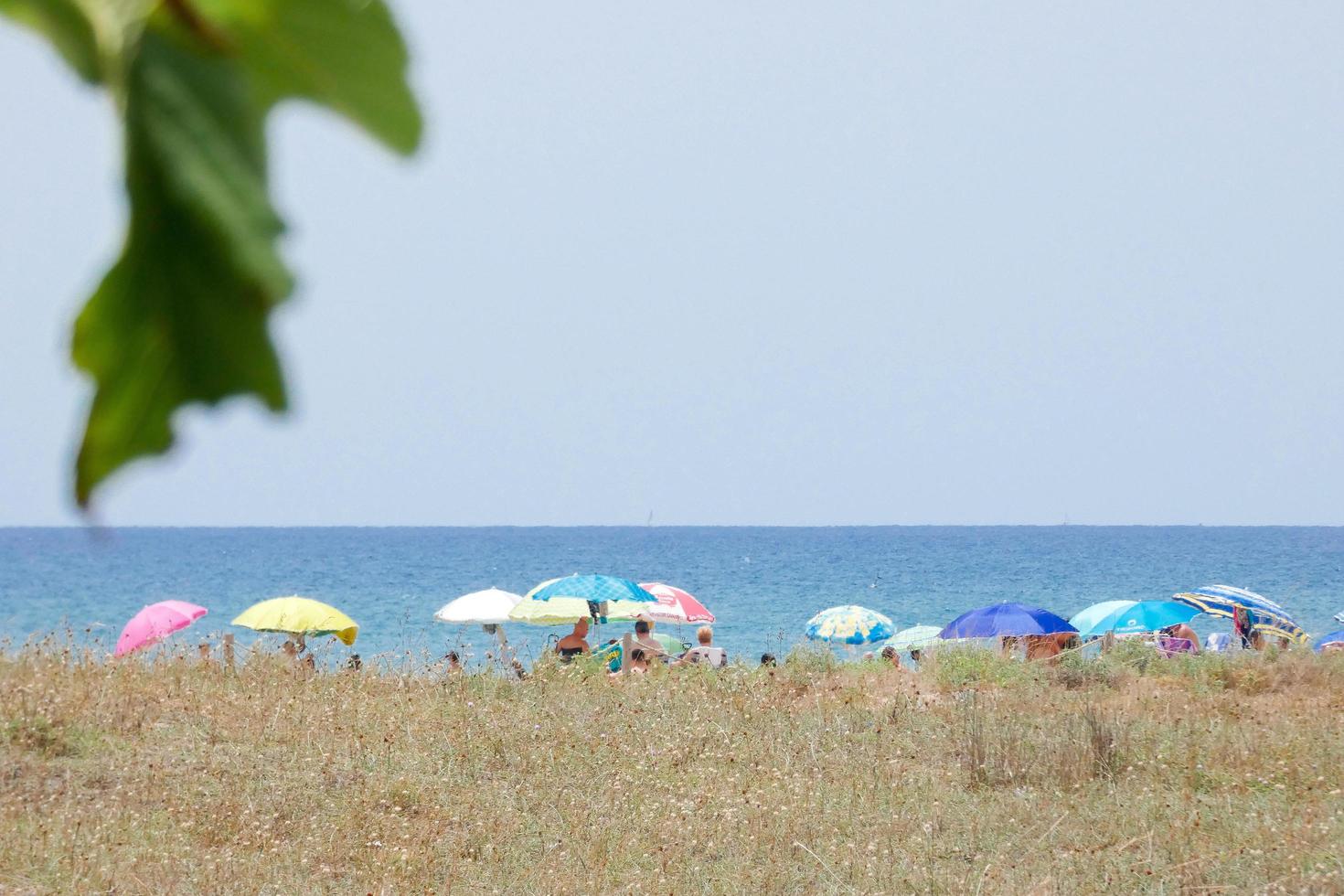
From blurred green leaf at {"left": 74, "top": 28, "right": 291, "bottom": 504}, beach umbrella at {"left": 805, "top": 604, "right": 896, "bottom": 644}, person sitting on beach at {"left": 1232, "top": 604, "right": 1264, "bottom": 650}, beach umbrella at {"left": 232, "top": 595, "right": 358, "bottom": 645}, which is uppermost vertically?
blurred green leaf at {"left": 74, "top": 28, "right": 291, "bottom": 504}

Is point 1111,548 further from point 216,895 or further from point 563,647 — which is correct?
point 216,895

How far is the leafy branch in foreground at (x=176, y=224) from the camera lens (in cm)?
19

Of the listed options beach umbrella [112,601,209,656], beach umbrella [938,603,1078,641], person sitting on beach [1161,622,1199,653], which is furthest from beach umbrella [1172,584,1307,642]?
beach umbrella [112,601,209,656]

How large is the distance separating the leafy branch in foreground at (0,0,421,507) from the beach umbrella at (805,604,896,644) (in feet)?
61.3

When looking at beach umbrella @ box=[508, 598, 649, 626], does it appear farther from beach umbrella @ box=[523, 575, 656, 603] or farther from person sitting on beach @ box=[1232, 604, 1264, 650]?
person sitting on beach @ box=[1232, 604, 1264, 650]

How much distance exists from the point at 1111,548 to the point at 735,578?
50.0 metres

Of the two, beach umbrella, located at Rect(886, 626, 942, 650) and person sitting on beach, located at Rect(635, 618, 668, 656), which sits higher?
person sitting on beach, located at Rect(635, 618, 668, 656)

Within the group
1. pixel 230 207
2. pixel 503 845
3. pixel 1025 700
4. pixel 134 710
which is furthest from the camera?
pixel 1025 700

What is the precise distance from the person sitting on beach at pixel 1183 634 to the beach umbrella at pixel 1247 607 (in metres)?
0.46

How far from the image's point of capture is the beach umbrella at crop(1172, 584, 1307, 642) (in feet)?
48.1

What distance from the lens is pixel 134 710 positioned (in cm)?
850

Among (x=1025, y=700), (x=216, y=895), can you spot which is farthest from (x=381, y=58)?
(x=1025, y=700)

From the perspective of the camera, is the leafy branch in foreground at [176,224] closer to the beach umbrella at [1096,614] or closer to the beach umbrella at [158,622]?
the beach umbrella at [158,622]

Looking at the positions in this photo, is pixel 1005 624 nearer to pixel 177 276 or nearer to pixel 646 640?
pixel 646 640
